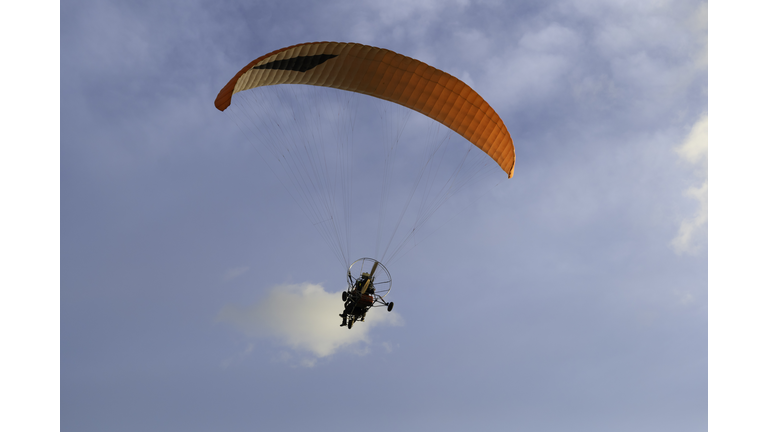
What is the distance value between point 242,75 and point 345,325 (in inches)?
366

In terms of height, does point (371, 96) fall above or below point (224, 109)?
above

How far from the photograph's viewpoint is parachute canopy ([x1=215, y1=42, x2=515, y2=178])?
17.8 m

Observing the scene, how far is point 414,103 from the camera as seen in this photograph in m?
19.6

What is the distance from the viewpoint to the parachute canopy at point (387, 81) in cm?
1783

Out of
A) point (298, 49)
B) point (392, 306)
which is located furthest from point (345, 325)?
point (298, 49)

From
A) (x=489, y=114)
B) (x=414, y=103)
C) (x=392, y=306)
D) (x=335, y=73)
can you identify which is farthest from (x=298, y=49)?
(x=392, y=306)

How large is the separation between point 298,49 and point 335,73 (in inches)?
65.5

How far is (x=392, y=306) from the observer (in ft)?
62.3

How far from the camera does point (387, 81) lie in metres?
19.0
